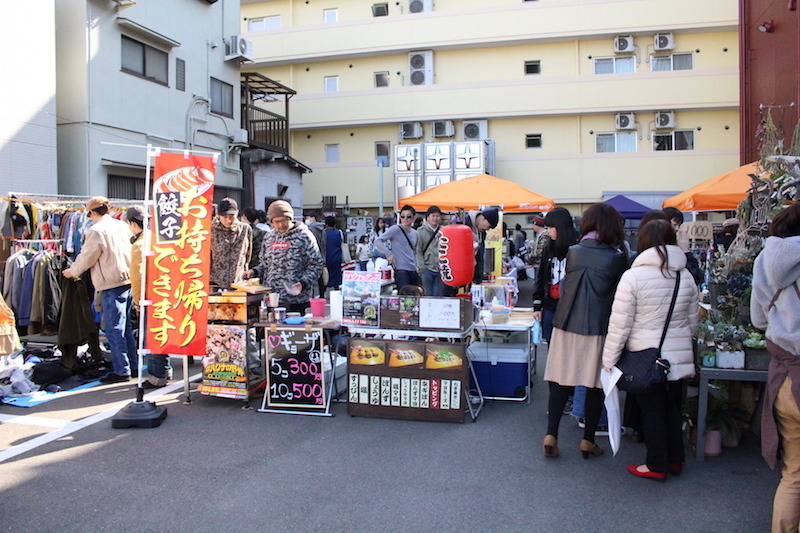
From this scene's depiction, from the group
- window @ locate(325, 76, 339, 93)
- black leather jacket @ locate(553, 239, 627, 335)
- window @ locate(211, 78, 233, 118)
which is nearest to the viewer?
black leather jacket @ locate(553, 239, 627, 335)

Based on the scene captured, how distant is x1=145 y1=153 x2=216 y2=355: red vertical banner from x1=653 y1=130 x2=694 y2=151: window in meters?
21.1

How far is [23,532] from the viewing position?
3492 mm

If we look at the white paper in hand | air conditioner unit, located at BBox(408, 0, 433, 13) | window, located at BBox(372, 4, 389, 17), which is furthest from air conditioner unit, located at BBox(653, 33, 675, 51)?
the white paper in hand

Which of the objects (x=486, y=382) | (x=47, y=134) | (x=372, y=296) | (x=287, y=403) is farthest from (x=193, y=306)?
(x=47, y=134)

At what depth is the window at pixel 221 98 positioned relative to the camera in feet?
59.1

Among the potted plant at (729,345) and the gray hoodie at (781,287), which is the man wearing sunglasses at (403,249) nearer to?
the potted plant at (729,345)

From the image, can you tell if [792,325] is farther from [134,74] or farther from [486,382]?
[134,74]

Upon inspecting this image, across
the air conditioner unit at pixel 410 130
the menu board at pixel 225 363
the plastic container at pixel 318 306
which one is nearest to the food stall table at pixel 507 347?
the plastic container at pixel 318 306

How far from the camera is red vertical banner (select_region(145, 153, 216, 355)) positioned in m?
5.41

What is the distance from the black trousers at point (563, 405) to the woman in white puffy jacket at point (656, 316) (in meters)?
0.46

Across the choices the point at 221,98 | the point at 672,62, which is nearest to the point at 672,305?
the point at 221,98

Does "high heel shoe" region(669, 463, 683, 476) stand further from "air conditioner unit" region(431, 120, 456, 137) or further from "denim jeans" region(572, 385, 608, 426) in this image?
"air conditioner unit" region(431, 120, 456, 137)

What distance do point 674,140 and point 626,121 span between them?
195 cm

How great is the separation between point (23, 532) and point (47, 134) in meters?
10.6
